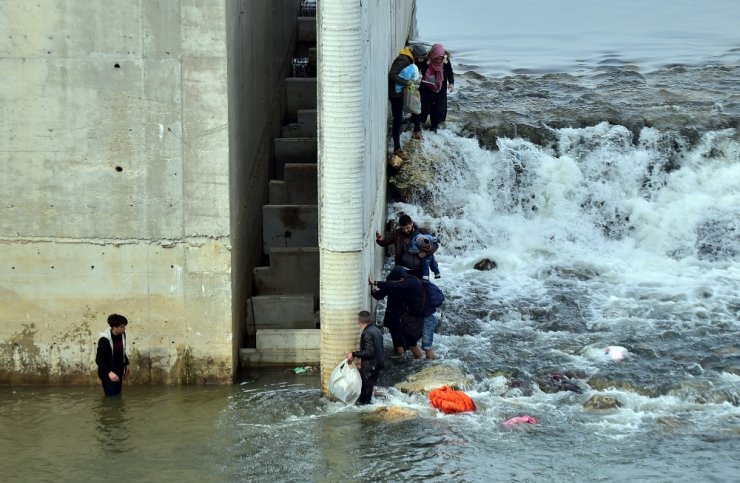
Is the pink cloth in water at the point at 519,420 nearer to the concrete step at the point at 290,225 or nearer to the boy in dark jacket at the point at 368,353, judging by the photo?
the boy in dark jacket at the point at 368,353

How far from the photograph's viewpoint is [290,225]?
16.8 m

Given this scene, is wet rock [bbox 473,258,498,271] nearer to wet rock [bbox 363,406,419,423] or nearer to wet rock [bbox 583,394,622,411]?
wet rock [bbox 583,394,622,411]

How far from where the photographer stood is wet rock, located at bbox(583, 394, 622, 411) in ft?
43.9

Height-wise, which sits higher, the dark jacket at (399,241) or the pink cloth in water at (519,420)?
the dark jacket at (399,241)

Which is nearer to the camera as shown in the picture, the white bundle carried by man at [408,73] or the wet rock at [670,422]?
the wet rock at [670,422]

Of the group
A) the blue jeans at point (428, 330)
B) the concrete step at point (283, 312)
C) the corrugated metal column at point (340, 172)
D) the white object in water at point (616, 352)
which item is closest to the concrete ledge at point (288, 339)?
the concrete step at point (283, 312)

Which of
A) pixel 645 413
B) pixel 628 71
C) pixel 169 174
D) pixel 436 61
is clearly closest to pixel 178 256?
pixel 169 174

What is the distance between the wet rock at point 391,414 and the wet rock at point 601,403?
2026 mm

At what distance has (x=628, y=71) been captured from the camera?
2706cm

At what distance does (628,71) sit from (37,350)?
676 inches

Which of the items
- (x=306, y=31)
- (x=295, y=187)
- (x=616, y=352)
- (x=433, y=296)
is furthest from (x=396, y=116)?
(x=616, y=352)

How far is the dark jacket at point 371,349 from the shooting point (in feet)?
43.6

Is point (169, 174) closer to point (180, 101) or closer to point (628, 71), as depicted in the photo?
point (180, 101)

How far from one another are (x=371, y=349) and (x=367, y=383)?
0.48 m
